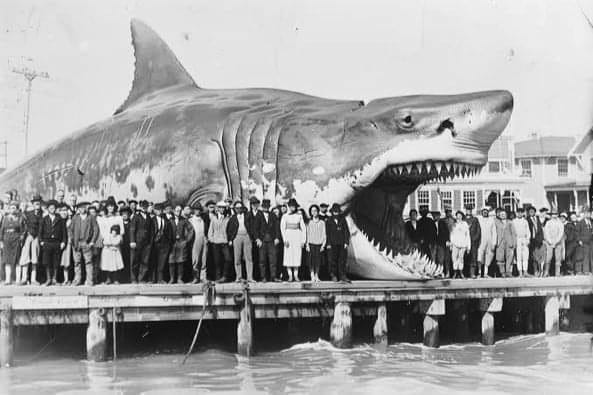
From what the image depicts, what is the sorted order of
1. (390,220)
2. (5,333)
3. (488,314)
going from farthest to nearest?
1. (390,220)
2. (488,314)
3. (5,333)

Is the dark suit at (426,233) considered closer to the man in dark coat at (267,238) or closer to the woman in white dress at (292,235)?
the woman in white dress at (292,235)

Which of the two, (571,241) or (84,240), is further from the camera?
(571,241)

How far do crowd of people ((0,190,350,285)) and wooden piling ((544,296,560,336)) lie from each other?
3.50 m

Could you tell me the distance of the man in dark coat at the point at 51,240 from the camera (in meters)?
12.0

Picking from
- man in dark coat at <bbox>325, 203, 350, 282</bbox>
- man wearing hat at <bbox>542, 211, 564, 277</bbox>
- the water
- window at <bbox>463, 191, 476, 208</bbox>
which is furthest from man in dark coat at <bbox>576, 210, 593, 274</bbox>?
window at <bbox>463, 191, 476, 208</bbox>

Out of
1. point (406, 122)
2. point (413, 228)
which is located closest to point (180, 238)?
point (406, 122)

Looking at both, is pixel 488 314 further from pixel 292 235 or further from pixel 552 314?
pixel 292 235

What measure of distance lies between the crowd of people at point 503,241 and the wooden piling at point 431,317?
1.47 meters

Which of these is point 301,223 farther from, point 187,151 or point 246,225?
point 187,151

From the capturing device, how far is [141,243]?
1229 centimetres

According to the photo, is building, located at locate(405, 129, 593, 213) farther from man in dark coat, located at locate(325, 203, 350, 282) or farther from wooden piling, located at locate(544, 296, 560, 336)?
man in dark coat, located at locate(325, 203, 350, 282)

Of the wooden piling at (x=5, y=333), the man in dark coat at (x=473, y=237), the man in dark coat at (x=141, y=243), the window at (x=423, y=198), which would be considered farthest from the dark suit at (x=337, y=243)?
the window at (x=423, y=198)

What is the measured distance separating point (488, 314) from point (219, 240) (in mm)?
4121

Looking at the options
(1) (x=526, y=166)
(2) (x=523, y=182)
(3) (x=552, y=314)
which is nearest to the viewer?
(3) (x=552, y=314)
